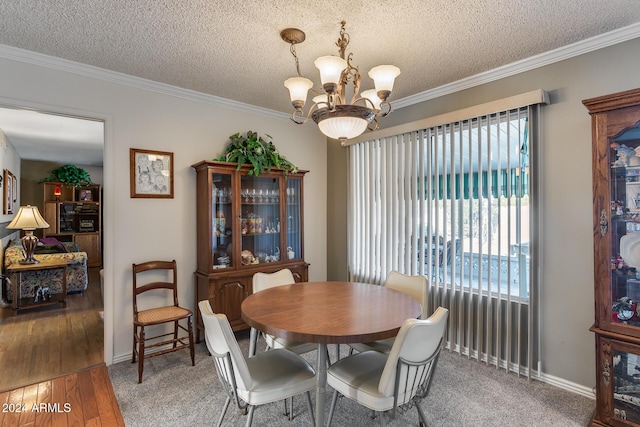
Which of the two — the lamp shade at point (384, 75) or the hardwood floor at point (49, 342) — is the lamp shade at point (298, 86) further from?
the hardwood floor at point (49, 342)

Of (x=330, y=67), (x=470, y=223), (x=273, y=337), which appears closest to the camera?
(x=330, y=67)

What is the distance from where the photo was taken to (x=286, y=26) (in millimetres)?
2127

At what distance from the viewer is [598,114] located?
1.90 metres

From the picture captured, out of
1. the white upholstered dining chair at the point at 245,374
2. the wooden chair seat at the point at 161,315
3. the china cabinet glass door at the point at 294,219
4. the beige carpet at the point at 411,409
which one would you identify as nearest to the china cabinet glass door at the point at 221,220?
the wooden chair seat at the point at 161,315

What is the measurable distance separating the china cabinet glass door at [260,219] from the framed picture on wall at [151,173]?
713 millimetres

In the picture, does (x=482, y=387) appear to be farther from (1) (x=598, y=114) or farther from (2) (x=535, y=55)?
(2) (x=535, y=55)

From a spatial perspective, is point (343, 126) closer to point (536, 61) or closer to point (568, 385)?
point (536, 61)

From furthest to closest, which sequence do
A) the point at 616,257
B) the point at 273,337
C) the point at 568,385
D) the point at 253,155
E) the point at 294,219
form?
the point at 294,219, the point at 253,155, the point at 568,385, the point at 273,337, the point at 616,257

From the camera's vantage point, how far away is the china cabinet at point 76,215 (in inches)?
289

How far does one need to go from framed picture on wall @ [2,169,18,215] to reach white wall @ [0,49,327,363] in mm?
3834

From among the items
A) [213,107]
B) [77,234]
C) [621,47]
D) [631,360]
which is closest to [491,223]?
[631,360]

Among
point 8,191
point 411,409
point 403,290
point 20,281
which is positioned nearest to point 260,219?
point 403,290

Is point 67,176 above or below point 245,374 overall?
above

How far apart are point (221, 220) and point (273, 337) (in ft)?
4.88
